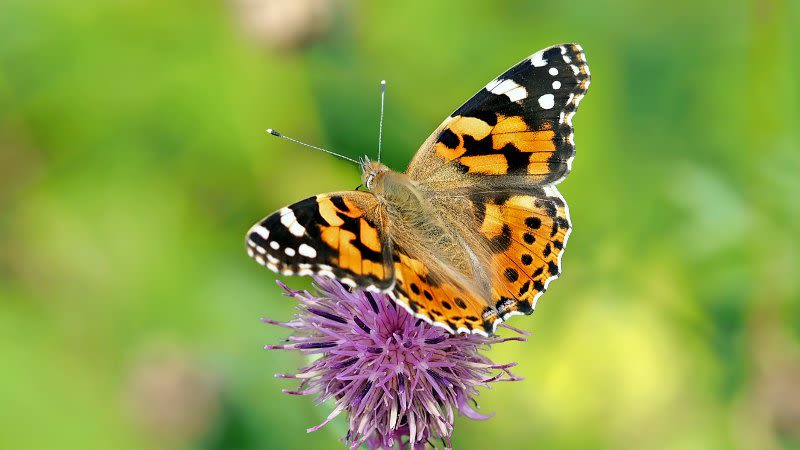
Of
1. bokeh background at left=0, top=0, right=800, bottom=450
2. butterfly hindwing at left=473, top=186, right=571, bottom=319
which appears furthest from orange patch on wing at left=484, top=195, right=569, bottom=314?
bokeh background at left=0, top=0, right=800, bottom=450

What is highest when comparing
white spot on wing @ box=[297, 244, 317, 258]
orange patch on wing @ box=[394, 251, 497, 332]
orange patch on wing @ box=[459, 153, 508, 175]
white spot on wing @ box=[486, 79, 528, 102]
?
white spot on wing @ box=[486, 79, 528, 102]

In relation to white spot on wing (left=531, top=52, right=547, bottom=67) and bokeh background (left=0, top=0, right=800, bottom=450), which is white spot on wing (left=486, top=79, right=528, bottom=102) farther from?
bokeh background (left=0, top=0, right=800, bottom=450)

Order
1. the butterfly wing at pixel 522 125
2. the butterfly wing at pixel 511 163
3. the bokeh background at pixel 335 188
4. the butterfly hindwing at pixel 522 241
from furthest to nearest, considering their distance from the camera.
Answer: the bokeh background at pixel 335 188 < the butterfly wing at pixel 522 125 < the butterfly wing at pixel 511 163 < the butterfly hindwing at pixel 522 241

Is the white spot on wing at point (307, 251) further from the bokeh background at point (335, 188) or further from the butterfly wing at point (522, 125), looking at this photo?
the bokeh background at point (335, 188)

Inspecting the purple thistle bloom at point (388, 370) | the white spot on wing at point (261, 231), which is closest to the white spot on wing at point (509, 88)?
the purple thistle bloom at point (388, 370)

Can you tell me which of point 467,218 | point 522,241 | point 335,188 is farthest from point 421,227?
point 335,188
